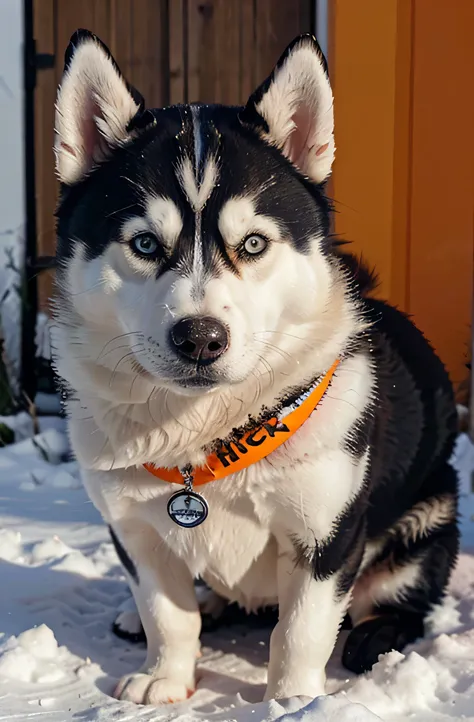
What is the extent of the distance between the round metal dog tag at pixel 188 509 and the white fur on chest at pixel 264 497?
19 mm

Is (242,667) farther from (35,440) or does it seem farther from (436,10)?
(436,10)

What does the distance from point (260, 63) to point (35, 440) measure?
2.36m

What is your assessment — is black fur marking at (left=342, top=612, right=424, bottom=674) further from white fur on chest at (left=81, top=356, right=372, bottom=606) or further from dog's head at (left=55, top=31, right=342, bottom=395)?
dog's head at (left=55, top=31, right=342, bottom=395)

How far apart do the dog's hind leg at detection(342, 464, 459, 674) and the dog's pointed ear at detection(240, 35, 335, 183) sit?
972 mm

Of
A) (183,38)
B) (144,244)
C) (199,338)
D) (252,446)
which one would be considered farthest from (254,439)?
(183,38)

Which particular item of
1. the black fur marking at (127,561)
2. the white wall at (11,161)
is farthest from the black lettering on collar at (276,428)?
the white wall at (11,161)

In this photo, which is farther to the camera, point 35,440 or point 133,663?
point 35,440

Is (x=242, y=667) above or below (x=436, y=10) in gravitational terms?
below

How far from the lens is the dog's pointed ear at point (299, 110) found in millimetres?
1657

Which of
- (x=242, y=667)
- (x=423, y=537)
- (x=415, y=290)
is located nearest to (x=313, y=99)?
(x=423, y=537)

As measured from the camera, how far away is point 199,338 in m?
1.41

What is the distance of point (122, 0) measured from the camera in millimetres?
4387

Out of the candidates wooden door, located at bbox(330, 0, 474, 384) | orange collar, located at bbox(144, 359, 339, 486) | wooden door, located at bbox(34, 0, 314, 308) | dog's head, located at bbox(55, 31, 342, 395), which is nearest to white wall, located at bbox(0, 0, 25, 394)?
wooden door, located at bbox(34, 0, 314, 308)

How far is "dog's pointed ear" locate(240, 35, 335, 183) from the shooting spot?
1.66 meters
